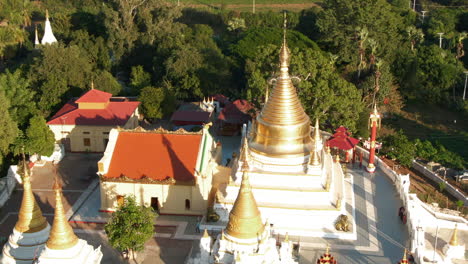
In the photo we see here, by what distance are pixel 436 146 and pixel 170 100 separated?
19.3 m

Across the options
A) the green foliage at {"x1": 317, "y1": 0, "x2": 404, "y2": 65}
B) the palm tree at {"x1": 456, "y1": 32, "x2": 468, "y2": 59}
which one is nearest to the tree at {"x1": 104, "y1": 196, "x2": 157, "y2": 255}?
the green foliage at {"x1": 317, "y1": 0, "x2": 404, "y2": 65}

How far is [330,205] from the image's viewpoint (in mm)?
26562

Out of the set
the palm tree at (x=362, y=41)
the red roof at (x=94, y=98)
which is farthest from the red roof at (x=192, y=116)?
the palm tree at (x=362, y=41)

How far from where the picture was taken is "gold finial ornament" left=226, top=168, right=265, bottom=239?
788 inches

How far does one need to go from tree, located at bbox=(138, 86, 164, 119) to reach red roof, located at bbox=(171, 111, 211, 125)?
1321 millimetres

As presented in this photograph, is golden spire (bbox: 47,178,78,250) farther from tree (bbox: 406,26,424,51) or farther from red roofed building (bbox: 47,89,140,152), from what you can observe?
tree (bbox: 406,26,424,51)

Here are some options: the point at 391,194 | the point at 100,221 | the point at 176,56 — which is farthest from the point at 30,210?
the point at 176,56

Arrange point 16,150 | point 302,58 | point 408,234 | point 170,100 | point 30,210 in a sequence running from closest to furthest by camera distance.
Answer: point 30,210, point 408,234, point 16,150, point 302,58, point 170,100

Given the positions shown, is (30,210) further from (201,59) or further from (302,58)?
(201,59)

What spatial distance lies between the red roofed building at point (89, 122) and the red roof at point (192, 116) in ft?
11.9

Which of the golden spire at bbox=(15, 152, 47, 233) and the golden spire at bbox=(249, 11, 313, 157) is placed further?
the golden spire at bbox=(249, 11, 313, 157)

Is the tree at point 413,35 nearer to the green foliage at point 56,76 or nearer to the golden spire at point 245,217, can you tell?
the green foliage at point 56,76

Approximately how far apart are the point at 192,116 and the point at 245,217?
21678 mm

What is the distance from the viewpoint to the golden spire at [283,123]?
2753cm
